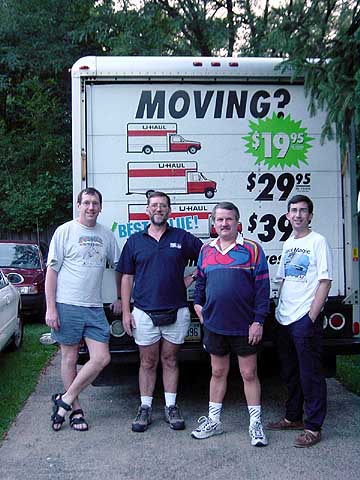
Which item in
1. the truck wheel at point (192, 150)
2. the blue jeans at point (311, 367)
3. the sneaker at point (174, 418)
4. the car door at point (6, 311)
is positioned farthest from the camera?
the car door at point (6, 311)

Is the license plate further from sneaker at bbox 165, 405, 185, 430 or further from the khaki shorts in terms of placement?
sneaker at bbox 165, 405, 185, 430

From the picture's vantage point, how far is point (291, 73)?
19.5 feet

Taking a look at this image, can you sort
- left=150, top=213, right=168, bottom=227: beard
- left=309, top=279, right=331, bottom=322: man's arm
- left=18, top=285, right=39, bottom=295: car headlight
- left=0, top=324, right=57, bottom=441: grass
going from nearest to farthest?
left=309, top=279, right=331, bottom=322: man's arm, left=150, top=213, right=168, bottom=227: beard, left=0, top=324, right=57, bottom=441: grass, left=18, top=285, right=39, bottom=295: car headlight

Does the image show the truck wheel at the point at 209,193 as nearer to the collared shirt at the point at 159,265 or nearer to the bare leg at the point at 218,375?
the collared shirt at the point at 159,265

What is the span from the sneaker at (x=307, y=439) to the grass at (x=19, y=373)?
252 centimetres

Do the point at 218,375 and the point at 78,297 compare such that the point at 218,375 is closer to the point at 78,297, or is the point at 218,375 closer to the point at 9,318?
the point at 78,297

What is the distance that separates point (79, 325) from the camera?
224 inches

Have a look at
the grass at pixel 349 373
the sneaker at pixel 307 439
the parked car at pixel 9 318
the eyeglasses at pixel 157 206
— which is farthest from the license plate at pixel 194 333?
the parked car at pixel 9 318

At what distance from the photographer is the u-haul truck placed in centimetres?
587

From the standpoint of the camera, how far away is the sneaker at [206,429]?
5504 millimetres

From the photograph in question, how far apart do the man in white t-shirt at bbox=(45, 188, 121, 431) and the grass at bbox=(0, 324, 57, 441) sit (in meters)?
0.85

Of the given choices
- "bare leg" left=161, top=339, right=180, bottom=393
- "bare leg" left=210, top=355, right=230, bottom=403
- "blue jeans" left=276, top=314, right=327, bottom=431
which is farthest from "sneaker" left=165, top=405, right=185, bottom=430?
"blue jeans" left=276, top=314, right=327, bottom=431

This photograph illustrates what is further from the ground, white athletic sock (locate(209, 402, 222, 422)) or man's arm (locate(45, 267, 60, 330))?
man's arm (locate(45, 267, 60, 330))

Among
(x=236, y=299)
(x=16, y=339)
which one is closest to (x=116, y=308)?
(x=236, y=299)
